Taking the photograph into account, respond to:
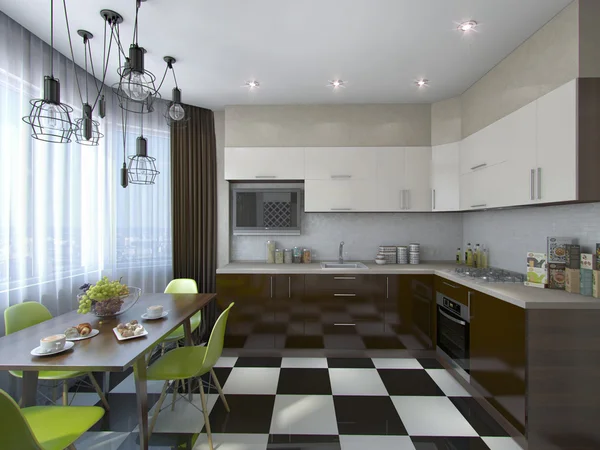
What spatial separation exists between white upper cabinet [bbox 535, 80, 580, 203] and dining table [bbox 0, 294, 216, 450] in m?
2.47

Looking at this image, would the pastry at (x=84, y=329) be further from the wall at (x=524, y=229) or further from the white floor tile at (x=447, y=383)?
the wall at (x=524, y=229)

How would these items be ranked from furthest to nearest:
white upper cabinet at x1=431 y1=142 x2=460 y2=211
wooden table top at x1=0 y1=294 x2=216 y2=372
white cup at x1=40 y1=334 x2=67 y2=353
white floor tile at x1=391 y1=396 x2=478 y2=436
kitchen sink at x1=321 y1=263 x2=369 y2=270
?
kitchen sink at x1=321 y1=263 x2=369 y2=270 < white upper cabinet at x1=431 y1=142 x2=460 y2=211 < white floor tile at x1=391 y1=396 x2=478 y2=436 < white cup at x1=40 y1=334 x2=67 y2=353 < wooden table top at x1=0 y1=294 x2=216 y2=372

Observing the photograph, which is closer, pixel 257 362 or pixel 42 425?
pixel 42 425

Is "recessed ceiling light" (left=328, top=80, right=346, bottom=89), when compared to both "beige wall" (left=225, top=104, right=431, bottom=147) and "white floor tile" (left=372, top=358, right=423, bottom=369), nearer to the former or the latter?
"beige wall" (left=225, top=104, right=431, bottom=147)

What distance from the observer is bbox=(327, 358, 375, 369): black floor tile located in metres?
3.17

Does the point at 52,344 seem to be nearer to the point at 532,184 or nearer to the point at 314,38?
the point at 314,38

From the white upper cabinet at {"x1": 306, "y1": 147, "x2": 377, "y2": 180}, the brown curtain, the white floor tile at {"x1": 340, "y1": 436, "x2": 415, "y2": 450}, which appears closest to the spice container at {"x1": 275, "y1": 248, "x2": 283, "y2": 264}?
the brown curtain

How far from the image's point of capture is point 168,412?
2434 millimetres

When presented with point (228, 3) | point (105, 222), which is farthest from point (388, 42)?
point (105, 222)

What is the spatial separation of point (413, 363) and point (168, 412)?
7.27ft

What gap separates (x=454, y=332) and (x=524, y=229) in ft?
3.52

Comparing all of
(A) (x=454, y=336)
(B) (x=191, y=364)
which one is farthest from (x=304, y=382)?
(A) (x=454, y=336)

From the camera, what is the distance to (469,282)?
262 cm

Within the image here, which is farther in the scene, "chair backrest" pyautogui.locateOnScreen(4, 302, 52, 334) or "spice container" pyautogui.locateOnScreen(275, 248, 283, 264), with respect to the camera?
"spice container" pyautogui.locateOnScreen(275, 248, 283, 264)
